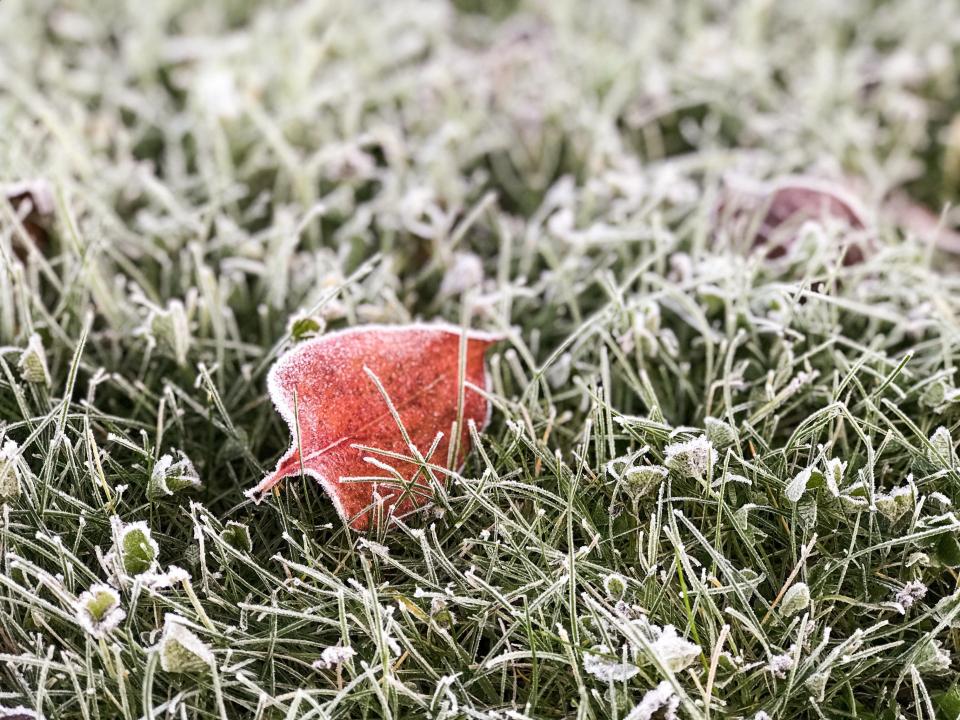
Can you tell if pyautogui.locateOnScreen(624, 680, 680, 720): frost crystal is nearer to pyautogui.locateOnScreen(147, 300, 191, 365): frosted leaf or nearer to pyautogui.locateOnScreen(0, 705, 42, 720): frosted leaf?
pyautogui.locateOnScreen(0, 705, 42, 720): frosted leaf

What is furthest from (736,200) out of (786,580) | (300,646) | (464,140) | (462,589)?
(300,646)

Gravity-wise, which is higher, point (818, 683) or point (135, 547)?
point (135, 547)

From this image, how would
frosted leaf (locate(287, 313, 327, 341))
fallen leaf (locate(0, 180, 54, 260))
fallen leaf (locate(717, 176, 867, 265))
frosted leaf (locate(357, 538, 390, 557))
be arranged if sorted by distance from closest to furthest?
frosted leaf (locate(357, 538, 390, 557)) → frosted leaf (locate(287, 313, 327, 341)) → fallen leaf (locate(0, 180, 54, 260)) → fallen leaf (locate(717, 176, 867, 265))

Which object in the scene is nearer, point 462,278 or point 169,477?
point 169,477

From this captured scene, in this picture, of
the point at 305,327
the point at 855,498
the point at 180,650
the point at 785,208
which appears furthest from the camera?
the point at 785,208

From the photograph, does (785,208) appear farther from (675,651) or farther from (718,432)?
(675,651)

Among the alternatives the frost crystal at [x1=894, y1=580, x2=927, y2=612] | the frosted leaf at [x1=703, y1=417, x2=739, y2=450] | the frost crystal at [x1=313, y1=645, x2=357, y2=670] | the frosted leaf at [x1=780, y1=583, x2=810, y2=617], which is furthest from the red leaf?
the frost crystal at [x1=894, y1=580, x2=927, y2=612]

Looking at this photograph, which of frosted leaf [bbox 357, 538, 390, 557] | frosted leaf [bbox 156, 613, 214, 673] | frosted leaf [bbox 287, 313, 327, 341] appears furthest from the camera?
frosted leaf [bbox 287, 313, 327, 341]

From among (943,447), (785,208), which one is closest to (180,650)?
(943,447)
